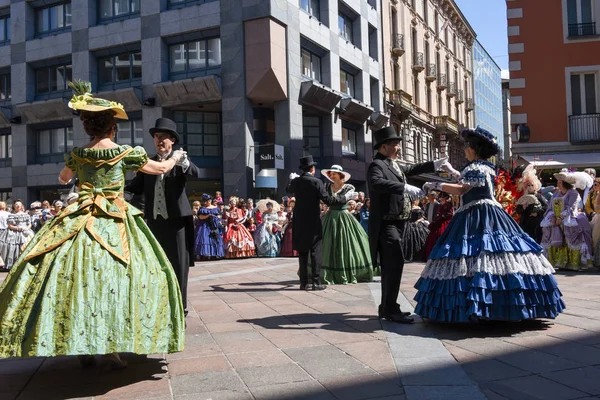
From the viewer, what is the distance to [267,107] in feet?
80.9

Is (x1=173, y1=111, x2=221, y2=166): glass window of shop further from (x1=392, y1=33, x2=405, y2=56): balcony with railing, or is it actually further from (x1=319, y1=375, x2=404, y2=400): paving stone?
(x1=319, y1=375, x2=404, y2=400): paving stone

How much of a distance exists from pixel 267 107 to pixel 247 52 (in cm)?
260

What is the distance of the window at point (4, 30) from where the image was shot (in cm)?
2831

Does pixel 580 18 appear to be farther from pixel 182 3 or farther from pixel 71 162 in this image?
pixel 71 162

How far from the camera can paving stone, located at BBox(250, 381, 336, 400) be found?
3498 millimetres

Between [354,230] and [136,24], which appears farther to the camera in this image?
[136,24]

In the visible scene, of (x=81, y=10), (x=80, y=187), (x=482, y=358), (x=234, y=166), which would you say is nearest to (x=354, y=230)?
(x=482, y=358)

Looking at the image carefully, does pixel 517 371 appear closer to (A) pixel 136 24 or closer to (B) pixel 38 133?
(A) pixel 136 24

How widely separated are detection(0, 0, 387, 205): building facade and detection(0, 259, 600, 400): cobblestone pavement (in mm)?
17493

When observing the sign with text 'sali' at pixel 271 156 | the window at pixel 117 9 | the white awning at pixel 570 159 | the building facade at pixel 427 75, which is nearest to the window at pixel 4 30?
the window at pixel 117 9

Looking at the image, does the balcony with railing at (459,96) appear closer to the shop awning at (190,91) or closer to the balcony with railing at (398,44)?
the balcony with railing at (398,44)

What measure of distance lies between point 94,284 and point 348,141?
26.4 metres

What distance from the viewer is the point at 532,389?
3.56 metres

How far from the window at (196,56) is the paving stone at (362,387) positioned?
21110mm
